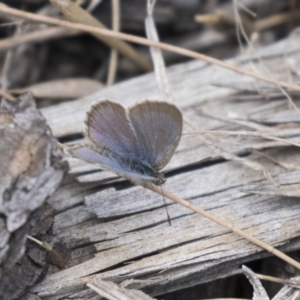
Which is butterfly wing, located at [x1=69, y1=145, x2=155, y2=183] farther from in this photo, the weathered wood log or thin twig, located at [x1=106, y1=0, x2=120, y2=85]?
thin twig, located at [x1=106, y1=0, x2=120, y2=85]

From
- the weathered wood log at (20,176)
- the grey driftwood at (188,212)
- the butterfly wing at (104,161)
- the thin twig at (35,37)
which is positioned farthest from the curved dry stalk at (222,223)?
the thin twig at (35,37)

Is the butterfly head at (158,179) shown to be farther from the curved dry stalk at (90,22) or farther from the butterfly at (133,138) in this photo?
the curved dry stalk at (90,22)

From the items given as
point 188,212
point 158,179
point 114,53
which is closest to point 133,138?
point 158,179

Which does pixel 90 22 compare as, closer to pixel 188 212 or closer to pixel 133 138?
pixel 133 138

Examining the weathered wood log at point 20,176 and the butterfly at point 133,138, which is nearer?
the weathered wood log at point 20,176

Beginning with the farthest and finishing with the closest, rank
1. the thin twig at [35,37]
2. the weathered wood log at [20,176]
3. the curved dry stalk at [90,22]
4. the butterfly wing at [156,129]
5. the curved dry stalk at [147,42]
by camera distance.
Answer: the thin twig at [35,37], the curved dry stalk at [90,22], the curved dry stalk at [147,42], the butterfly wing at [156,129], the weathered wood log at [20,176]

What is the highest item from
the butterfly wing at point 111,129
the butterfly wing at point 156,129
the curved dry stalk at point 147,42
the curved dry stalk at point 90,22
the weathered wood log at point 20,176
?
the curved dry stalk at point 90,22

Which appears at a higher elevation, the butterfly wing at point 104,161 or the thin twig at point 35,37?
the thin twig at point 35,37

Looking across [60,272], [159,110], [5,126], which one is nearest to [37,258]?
[60,272]
